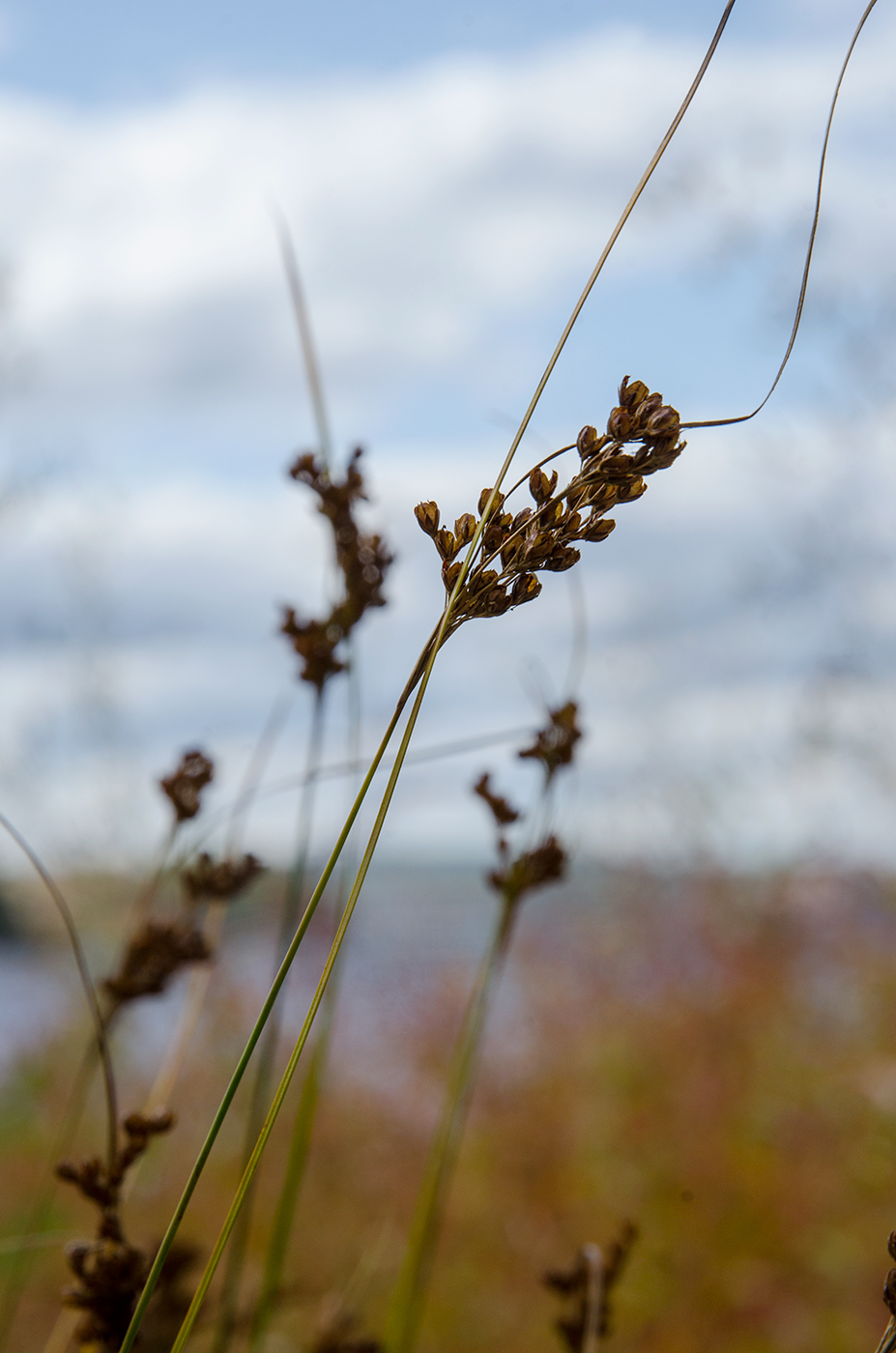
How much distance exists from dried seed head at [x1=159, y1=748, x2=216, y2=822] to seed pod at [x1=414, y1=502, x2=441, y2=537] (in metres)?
0.21

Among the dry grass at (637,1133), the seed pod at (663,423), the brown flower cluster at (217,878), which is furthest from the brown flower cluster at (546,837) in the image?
the dry grass at (637,1133)

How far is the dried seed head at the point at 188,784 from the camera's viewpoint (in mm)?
467

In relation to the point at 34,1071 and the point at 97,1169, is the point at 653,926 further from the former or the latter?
the point at 97,1169

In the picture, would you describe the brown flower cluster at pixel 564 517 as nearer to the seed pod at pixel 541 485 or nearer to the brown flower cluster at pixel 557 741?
the seed pod at pixel 541 485

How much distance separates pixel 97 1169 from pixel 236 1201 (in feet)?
0.41

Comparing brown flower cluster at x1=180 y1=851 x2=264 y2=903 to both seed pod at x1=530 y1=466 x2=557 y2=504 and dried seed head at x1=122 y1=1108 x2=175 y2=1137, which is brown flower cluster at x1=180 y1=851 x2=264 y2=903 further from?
→ seed pod at x1=530 y1=466 x2=557 y2=504

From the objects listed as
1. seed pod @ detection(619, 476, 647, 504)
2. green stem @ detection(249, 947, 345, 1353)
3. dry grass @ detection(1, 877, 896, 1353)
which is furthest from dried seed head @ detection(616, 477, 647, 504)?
dry grass @ detection(1, 877, 896, 1353)

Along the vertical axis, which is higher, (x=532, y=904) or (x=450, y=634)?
(x=532, y=904)

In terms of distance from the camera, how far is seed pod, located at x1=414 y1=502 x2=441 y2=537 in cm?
29

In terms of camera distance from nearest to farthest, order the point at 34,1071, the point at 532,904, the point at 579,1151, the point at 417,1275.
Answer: the point at 417,1275
the point at 579,1151
the point at 34,1071
the point at 532,904

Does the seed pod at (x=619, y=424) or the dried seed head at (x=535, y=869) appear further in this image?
the dried seed head at (x=535, y=869)

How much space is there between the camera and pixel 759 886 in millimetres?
2375

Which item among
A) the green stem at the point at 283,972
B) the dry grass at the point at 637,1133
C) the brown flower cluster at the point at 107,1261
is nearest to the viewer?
the green stem at the point at 283,972

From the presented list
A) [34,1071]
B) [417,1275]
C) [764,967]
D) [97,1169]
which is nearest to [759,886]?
[764,967]
